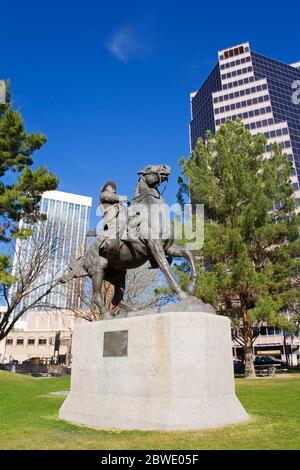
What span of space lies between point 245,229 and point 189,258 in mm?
15664

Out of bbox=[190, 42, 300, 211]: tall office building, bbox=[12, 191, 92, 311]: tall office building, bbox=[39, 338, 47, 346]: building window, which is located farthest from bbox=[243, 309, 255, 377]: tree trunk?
bbox=[39, 338, 47, 346]: building window

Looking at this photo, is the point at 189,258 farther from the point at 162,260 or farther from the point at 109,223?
the point at 109,223

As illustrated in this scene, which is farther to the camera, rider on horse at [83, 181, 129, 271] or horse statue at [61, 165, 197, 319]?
rider on horse at [83, 181, 129, 271]

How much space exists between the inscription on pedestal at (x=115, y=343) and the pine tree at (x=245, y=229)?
14.1 m

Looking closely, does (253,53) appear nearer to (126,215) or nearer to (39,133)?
(39,133)

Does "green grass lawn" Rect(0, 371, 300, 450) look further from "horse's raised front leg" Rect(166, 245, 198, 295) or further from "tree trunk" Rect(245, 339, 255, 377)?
"tree trunk" Rect(245, 339, 255, 377)

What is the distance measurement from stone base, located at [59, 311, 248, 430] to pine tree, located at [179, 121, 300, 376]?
1417 centimetres

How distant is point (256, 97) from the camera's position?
277 ft

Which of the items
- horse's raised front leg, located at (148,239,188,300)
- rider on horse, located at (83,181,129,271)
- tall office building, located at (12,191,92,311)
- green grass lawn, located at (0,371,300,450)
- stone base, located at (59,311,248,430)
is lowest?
green grass lawn, located at (0,371,300,450)

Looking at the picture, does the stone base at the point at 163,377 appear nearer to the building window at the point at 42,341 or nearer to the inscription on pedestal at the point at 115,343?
the inscription on pedestal at the point at 115,343

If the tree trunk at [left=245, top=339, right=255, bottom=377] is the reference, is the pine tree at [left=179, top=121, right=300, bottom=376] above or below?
above

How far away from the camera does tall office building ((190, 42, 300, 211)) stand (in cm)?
7994

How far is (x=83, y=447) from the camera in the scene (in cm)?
406

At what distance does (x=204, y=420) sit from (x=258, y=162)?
20.5 m
